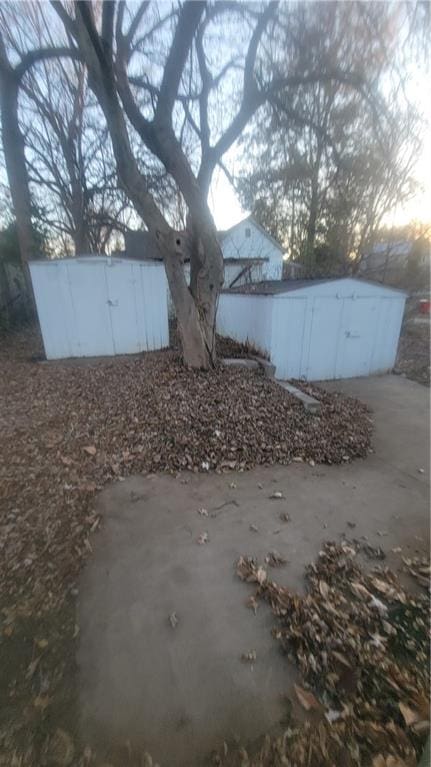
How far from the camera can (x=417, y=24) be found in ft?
13.0

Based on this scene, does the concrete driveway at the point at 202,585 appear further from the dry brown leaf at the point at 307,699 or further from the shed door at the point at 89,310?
the shed door at the point at 89,310

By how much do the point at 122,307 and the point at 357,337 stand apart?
557 cm

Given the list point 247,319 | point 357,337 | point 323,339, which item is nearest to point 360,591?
point 323,339

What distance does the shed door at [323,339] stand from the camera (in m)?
6.37

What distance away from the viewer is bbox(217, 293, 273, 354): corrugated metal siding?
638cm

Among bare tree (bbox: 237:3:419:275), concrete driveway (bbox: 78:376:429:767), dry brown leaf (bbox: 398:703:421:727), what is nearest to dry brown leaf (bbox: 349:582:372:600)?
concrete driveway (bbox: 78:376:429:767)

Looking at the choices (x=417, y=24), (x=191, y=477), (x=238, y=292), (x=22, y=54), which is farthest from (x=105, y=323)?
(x=417, y=24)

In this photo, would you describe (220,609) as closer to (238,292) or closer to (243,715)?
(243,715)

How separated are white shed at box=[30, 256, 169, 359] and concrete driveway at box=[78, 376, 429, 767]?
5352 millimetres

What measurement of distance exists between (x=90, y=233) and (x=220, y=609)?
1577 centimetres

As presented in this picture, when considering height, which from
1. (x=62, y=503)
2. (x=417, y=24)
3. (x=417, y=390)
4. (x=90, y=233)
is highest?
(x=417, y=24)

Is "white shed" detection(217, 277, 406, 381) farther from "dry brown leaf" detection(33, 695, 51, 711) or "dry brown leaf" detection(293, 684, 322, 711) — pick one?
"dry brown leaf" detection(33, 695, 51, 711)

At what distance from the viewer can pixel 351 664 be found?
1.52 m

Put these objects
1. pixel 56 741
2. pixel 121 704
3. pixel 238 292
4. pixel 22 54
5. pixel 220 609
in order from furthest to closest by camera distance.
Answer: pixel 238 292 → pixel 22 54 → pixel 220 609 → pixel 121 704 → pixel 56 741
